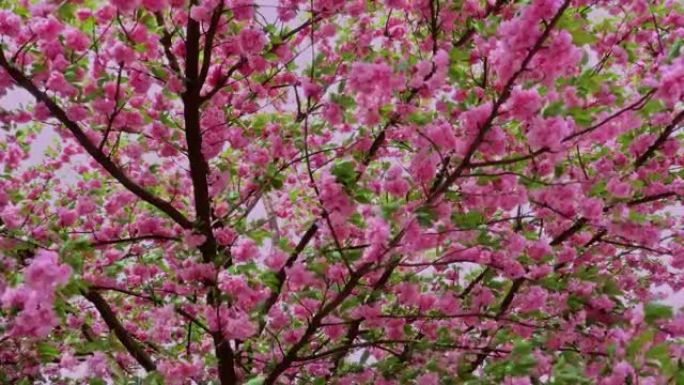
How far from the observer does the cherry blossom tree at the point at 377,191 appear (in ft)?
9.96

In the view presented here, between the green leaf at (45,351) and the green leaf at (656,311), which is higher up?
the green leaf at (45,351)

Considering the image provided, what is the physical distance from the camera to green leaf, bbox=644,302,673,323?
2924 mm

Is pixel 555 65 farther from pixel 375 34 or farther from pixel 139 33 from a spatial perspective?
pixel 375 34

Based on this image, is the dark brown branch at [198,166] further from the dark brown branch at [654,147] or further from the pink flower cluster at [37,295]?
the dark brown branch at [654,147]

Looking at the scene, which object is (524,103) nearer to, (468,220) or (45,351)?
(468,220)

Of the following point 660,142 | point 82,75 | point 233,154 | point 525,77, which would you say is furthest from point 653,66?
point 82,75

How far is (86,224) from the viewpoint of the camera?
6.10 metres

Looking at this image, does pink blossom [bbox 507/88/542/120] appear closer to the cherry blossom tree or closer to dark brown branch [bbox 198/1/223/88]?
the cherry blossom tree

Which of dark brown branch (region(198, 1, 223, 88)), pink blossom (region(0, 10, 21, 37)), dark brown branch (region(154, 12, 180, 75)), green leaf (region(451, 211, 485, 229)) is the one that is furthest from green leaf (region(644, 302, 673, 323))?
pink blossom (region(0, 10, 21, 37))

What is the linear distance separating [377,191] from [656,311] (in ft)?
5.84

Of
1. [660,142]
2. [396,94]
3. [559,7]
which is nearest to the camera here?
[559,7]

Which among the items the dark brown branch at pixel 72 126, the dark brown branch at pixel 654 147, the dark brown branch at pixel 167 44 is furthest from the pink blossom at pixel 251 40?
the dark brown branch at pixel 654 147

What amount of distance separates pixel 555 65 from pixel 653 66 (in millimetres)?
2654

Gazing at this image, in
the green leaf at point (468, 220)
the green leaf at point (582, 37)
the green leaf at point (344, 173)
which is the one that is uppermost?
the green leaf at point (582, 37)
